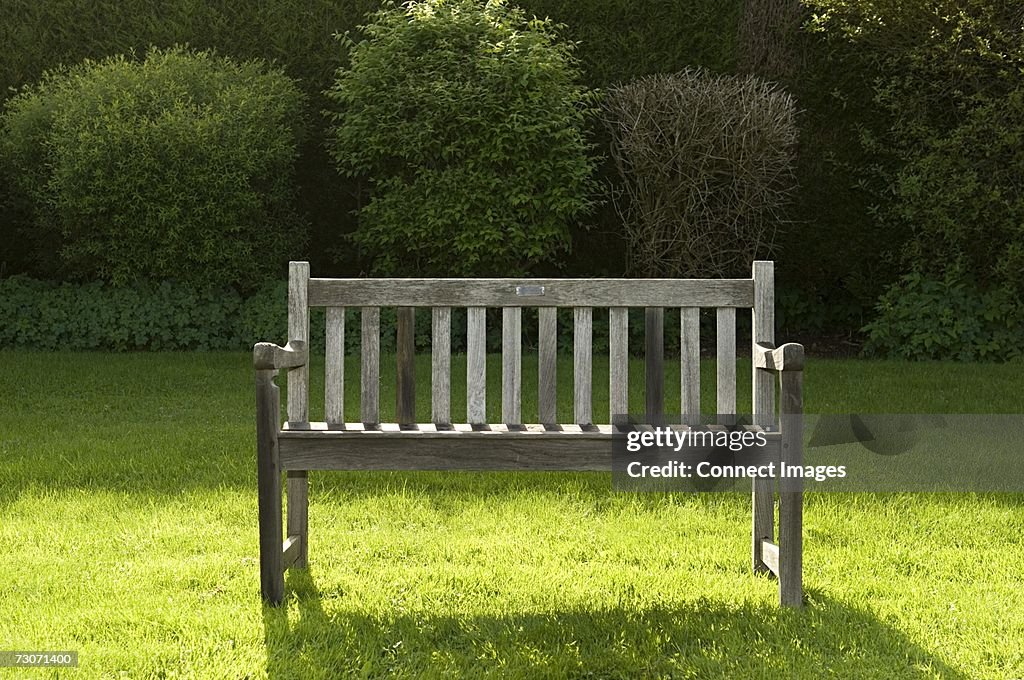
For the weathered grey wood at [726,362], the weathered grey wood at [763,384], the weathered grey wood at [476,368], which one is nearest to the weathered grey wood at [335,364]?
the weathered grey wood at [476,368]

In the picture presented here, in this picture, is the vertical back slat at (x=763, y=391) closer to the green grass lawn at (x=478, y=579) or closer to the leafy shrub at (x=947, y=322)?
the green grass lawn at (x=478, y=579)

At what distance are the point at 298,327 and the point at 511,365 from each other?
2.29 feet

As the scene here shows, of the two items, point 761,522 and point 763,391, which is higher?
point 763,391

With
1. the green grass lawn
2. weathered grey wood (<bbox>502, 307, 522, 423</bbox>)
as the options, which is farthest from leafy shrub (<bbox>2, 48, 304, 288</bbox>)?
weathered grey wood (<bbox>502, 307, 522, 423</bbox>)

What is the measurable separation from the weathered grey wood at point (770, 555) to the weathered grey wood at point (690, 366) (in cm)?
47

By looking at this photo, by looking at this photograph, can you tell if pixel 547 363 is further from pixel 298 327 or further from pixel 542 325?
pixel 298 327

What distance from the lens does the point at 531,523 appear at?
4.07 metres

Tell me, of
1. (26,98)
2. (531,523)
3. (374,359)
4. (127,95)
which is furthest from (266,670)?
(26,98)

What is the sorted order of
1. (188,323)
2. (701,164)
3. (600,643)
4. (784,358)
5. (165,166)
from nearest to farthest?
(600,643)
(784,358)
(701,164)
(165,166)
(188,323)

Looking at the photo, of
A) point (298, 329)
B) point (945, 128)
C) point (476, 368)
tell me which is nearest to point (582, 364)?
point (476, 368)

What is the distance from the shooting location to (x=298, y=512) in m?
3.56

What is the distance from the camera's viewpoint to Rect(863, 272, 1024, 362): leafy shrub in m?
9.12

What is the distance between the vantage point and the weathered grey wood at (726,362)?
3.45m

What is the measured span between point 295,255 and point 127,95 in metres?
2.04
